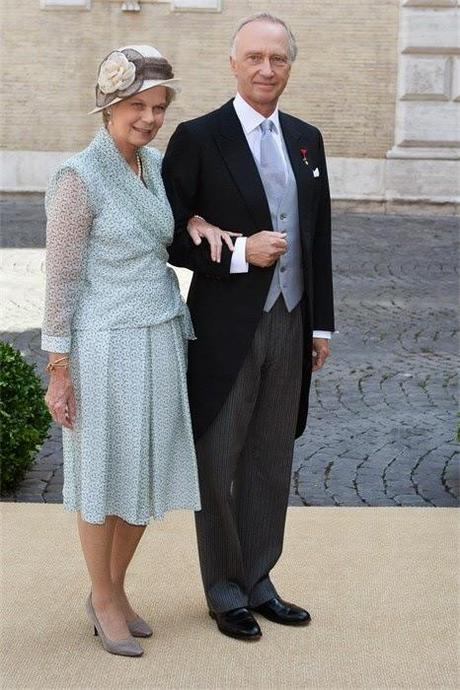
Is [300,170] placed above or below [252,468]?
above

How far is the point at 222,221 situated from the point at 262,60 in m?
0.53

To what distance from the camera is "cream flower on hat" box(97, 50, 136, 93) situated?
429cm

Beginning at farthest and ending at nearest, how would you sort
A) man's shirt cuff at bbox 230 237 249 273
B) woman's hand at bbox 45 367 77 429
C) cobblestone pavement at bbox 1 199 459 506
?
cobblestone pavement at bbox 1 199 459 506 < man's shirt cuff at bbox 230 237 249 273 < woman's hand at bbox 45 367 77 429

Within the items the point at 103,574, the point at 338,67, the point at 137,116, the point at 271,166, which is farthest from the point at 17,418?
the point at 338,67

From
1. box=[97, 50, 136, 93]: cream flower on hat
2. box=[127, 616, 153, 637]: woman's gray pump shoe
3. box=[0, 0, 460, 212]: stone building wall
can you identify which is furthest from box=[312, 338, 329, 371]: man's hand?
box=[0, 0, 460, 212]: stone building wall

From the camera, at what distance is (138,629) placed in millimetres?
4730

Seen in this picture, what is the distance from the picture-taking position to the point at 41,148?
19484 mm

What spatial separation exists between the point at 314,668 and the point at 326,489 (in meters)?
2.28

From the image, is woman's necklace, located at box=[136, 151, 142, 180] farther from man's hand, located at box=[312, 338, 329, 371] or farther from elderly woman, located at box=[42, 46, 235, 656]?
man's hand, located at box=[312, 338, 329, 371]

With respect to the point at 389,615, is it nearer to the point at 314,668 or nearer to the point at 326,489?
the point at 314,668

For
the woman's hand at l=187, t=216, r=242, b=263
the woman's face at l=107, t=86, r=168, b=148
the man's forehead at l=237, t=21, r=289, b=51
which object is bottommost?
the woman's hand at l=187, t=216, r=242, b=263

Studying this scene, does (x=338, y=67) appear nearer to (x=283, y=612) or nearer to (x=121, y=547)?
(x=283, y=612)

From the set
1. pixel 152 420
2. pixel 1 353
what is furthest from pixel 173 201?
pixel 1 353

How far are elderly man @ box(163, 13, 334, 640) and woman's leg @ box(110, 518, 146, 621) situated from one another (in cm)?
29
